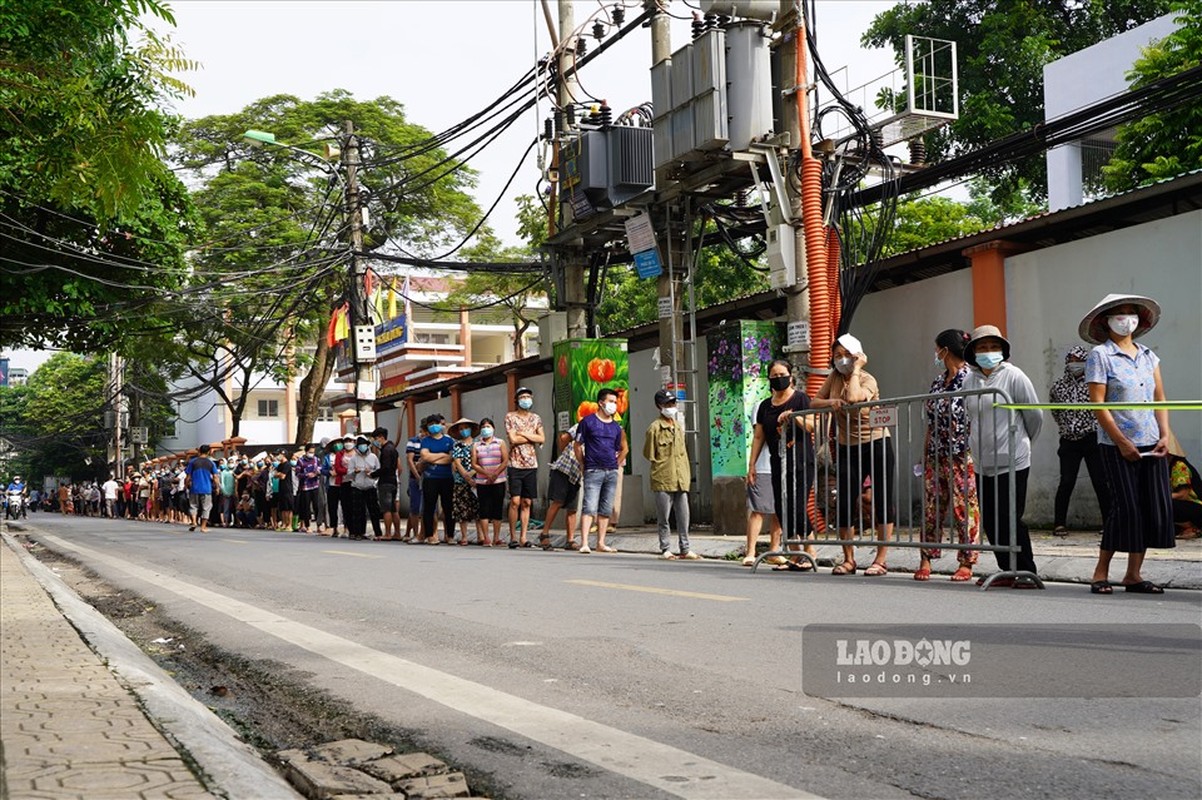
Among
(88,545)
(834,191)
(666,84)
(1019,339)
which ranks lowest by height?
(88,545)

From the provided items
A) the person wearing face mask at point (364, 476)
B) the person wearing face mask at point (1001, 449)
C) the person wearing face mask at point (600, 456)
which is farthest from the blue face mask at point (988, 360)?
the person wearing face mask at point (364, 476)

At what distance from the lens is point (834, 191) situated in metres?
16.0

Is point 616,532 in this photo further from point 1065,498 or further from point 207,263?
point 207,263

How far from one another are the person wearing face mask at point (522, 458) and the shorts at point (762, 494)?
19.5ft

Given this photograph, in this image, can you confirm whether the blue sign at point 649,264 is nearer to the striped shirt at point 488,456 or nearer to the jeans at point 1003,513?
the striped shirt at point 488,456

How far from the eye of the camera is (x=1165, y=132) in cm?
2441

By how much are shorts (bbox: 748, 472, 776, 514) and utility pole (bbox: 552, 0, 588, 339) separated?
9470 mm

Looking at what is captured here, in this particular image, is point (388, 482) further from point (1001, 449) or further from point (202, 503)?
point (1001, 449)

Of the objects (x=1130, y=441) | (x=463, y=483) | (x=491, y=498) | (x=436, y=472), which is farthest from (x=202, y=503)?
(x=1130, y=441)

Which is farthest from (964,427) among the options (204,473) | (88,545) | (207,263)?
(207,263)

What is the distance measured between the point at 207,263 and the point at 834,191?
73.3ft

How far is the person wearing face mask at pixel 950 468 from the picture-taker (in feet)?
30.0

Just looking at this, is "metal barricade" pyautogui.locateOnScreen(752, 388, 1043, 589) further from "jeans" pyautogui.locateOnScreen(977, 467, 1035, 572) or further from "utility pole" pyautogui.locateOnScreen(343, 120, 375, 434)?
"utility pole" pyautogui.locateOnScreen(343, 120, 375, 434)

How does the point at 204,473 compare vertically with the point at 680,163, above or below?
below
